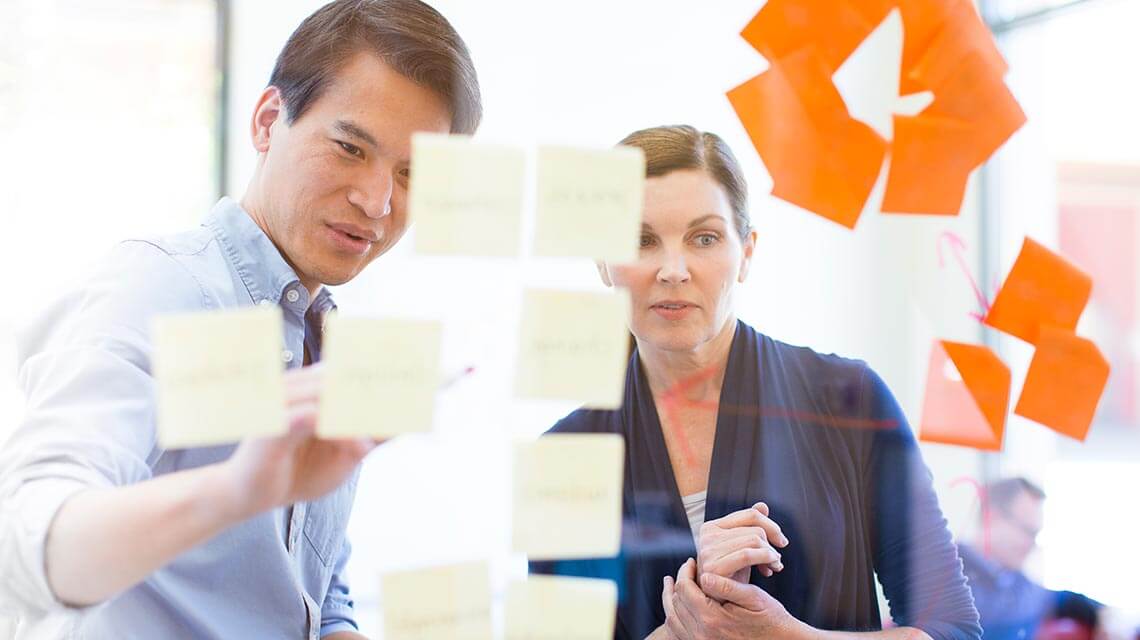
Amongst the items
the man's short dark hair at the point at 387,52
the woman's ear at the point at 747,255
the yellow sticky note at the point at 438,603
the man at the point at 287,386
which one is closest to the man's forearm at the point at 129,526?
the man at the point at 287,386

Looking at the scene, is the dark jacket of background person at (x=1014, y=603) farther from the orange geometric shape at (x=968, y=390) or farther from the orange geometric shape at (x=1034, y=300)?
the orange geometric shape at (x=1034, y=300)

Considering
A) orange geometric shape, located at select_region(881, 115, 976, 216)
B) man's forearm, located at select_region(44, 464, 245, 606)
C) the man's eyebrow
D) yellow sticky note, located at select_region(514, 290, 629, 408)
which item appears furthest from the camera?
orange geometric shape, located at select_region(881, 115, 976, 216)

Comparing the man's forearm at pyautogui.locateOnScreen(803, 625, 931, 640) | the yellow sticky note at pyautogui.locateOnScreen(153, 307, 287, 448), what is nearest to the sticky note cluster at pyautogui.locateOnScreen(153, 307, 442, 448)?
the yellow sticky note at pyautogui.locateOnScreen(153, 307, 287, 448)

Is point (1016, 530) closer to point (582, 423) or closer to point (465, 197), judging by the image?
point (582, 423)

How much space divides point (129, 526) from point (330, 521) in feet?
1.06

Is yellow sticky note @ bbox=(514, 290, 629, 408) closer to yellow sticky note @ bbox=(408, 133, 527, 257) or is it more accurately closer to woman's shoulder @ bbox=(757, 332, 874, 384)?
yellow sticky note @ bbox=(408, 133, 527, 257)

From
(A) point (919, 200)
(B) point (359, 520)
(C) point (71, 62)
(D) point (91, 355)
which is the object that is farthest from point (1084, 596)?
(C) point (71, 62)

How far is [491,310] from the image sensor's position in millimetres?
760

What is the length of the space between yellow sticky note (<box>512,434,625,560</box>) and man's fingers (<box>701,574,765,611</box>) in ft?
0.48

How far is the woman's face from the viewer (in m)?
0.79

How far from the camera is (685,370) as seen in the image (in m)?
0.82

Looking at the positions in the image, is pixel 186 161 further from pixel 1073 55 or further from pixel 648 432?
pixel 1073 55

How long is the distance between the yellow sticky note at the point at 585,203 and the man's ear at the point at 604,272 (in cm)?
12

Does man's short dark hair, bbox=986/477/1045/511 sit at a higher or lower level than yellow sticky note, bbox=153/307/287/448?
lower
